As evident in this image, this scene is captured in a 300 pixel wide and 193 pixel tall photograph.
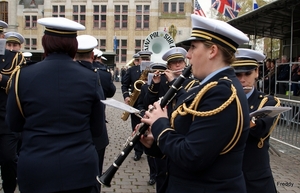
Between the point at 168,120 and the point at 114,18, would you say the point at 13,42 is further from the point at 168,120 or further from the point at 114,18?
the point at 114,18

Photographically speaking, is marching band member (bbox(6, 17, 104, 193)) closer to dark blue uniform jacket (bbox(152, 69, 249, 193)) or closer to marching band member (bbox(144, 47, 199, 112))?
dark blue uniform jacket (bbox(152, 69, 249, 193))

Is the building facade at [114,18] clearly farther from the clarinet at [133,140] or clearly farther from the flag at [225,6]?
the clarinet at [133,140]

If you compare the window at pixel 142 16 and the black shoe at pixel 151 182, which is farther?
the window at pixel 142 16

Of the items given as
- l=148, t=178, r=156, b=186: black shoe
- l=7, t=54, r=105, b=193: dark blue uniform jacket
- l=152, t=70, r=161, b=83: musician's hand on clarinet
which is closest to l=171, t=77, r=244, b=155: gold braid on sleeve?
l=7, t=54, r=105, b=193: dark blue uniform jacket

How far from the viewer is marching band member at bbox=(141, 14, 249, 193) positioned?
6.42ft

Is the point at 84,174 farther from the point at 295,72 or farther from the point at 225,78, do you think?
the point at 295,72

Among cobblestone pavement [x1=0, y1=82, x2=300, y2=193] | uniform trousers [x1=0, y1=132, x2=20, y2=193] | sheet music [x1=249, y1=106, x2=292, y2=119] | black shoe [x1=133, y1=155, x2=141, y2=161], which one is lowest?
cobblestone pavement [x1=0, y1=82, x2=300, y2=193]

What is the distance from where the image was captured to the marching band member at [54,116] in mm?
2570

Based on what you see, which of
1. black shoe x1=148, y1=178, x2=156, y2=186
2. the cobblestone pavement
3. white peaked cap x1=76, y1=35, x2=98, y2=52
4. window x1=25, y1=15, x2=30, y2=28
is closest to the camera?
white peaked cap x1=76, y1=35, x2=98, y2=52

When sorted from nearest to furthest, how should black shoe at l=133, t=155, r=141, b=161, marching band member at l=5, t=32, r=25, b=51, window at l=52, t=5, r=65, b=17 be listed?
marching band member at l=5, t=32, r=25, b=51 → black shoe at l=133, t=155, r=141, b=161 → window at l=52, t=5, r=65, b=17

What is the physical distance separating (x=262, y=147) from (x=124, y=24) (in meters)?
53.1

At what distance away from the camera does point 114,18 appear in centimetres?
5478

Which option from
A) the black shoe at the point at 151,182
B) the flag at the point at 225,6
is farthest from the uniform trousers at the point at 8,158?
the flag at the point at 225,6

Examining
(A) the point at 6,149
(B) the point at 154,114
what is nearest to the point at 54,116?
(B) the point at 154,114
